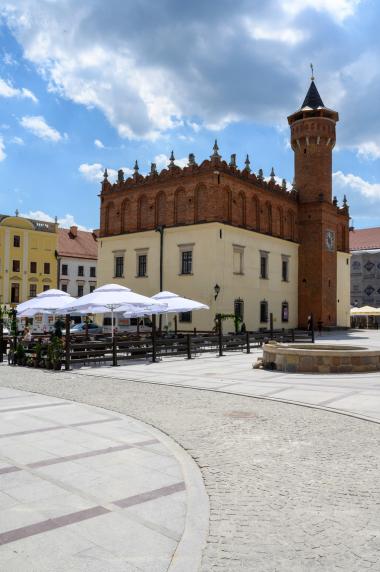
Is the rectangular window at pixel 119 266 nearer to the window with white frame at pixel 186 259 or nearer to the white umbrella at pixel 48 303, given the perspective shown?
the window with white frame at pixel 186 259

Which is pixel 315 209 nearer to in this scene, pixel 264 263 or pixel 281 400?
pixel 264 263

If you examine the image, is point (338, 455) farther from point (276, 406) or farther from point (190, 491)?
point (276, 406)

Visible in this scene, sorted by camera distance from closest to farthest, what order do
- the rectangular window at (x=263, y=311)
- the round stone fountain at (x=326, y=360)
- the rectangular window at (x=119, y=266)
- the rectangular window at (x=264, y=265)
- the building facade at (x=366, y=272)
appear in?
the round stone fountain at (x=326, y=360) → the rectangular window at (x=263, y=311) → the rectangular window at (x=264, y=265) → the rectangular window at (x=119, y=266) → the building facade at (x=366, y=272)

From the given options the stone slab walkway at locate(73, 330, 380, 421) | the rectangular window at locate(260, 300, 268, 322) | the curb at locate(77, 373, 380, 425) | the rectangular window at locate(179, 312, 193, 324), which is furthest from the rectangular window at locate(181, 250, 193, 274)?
the curb at locate(77, 373, 380, 425)

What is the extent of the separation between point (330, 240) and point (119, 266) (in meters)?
18.5

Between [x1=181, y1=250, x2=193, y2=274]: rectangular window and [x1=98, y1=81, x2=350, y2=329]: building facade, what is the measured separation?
0.07 metres

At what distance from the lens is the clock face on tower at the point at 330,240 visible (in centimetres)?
4412

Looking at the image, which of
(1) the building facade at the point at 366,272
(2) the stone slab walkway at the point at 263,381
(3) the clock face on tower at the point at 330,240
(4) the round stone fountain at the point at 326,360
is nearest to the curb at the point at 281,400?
(2) the stone slab walkway at the point at 263,381

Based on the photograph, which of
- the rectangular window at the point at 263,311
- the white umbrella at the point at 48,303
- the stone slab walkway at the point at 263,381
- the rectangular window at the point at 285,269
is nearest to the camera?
the stone slab walkway at the point at 263,381

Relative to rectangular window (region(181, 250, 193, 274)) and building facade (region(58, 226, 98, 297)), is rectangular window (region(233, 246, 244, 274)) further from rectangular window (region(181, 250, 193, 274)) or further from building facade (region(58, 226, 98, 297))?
building facade (region(58, 226, 98, 297))

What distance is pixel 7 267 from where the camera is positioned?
2249 inches

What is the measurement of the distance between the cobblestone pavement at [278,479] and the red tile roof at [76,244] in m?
53.7

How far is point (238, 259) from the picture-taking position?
36531 millimetres

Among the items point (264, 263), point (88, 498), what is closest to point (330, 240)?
point (264, 263)
